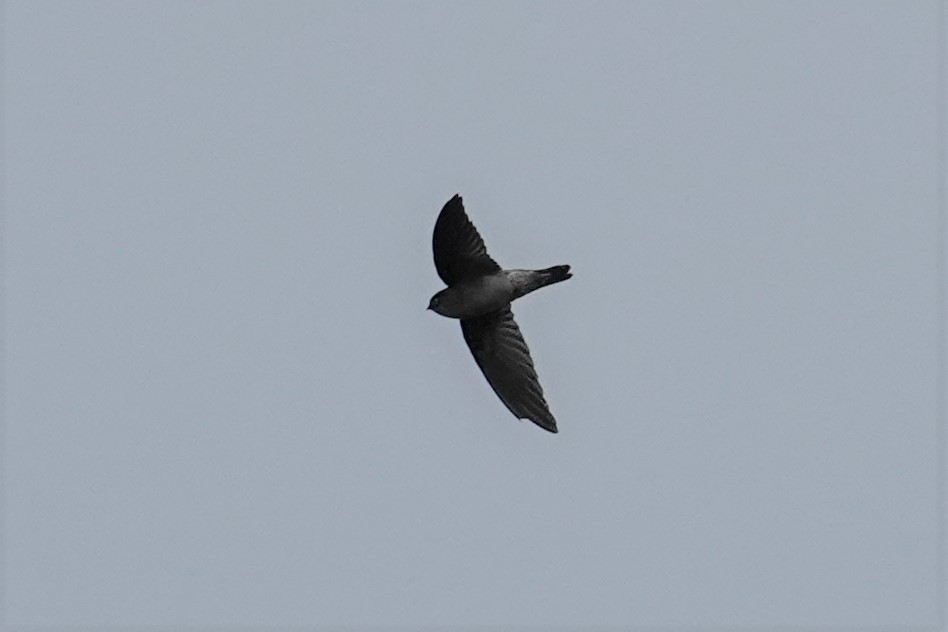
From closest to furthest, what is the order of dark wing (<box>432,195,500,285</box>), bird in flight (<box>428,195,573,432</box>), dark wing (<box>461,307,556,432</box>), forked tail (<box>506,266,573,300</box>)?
Answer: dark wing (<box>432,195,500,285</box>), bird in flight (<box>428,195,573,432</box>), forked tail (<box>506,266,573,300</box>), dark wing (<box>461,307,556,432</box>)

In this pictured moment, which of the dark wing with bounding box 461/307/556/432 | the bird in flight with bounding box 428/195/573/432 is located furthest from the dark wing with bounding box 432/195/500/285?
the dark wing with bounding box 461/307/556/432

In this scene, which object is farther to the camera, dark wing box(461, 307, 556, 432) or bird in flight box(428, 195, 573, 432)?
dark wing box(461, 307, 556, 432)

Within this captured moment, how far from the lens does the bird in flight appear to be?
24.3 m

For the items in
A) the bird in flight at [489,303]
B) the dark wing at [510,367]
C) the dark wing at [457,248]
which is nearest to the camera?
the dark wing at [457,248]

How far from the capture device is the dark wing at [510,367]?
2539 centimetres

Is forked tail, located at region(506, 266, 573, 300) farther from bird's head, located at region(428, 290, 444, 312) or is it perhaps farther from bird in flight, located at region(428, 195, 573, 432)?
bird's head, located at region(428, 290, 444, 312)

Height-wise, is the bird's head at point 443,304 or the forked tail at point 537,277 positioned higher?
the forked tail at point 537,277

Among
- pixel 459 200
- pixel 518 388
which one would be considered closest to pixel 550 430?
pixel 518 388

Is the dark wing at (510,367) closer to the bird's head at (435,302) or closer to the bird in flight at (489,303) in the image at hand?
the bird in flight at (489,303)

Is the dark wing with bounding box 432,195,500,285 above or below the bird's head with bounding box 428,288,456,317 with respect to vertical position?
above

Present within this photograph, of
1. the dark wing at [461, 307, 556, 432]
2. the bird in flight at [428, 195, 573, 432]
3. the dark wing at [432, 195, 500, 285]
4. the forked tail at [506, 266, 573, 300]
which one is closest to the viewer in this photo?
the dark wing at [432, 195, 500, 285]

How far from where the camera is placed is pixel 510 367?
25438 millimetres

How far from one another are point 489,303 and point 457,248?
0.69 meters

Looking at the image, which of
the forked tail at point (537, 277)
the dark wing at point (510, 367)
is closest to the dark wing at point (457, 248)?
the forked tail at point (537, 277)
